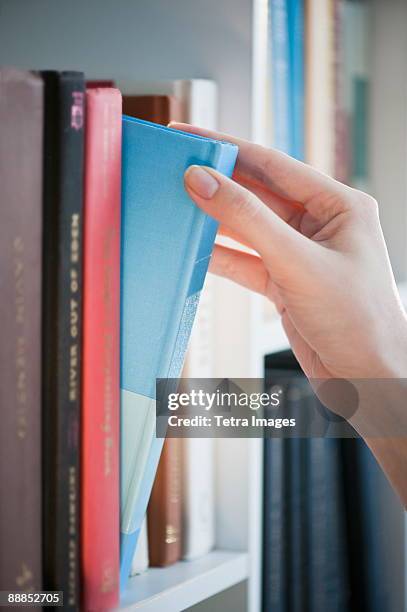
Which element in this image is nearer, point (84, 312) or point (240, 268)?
point (84, 312)

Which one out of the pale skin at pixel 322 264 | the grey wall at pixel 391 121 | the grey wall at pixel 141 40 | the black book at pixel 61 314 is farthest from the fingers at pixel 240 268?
the grey wall at pixel 391 121

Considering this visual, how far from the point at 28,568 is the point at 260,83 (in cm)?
46

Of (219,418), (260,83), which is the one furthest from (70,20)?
(219,418)

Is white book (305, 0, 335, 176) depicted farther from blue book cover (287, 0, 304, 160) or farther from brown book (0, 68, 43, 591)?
brown book (0, 68, 43, 591)

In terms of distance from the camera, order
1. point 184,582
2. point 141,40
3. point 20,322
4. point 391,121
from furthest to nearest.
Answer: point 391,121
point 141,40
point 184,582
point 20,322

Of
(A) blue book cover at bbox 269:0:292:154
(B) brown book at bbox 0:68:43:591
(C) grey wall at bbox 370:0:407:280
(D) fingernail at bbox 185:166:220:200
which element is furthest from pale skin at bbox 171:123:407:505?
(C) grey wall at bbox 370:0:407:280

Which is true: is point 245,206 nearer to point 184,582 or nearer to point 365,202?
point 365,202

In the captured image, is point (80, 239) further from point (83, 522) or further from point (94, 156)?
point (83, 522)

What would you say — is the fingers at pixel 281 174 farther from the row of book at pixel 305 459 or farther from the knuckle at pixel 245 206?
the row of book at pixel 305 459

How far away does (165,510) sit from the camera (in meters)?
0.68

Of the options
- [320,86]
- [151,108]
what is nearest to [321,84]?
[320,86]

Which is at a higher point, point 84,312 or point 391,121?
point 391,121

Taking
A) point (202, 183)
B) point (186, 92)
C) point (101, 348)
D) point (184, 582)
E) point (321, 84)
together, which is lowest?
point (184, 582)

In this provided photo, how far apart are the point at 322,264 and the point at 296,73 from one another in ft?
1.36
